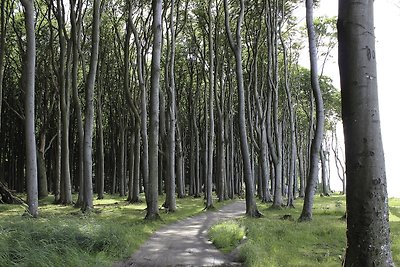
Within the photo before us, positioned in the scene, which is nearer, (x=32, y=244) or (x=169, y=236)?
(x=32, y=244)

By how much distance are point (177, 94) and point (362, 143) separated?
96.6 feet

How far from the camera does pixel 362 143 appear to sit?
17.0 feet

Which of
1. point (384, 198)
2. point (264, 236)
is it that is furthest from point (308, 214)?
point (384, 198)

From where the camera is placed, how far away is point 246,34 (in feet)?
80.7

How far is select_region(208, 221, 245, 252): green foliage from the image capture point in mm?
9736

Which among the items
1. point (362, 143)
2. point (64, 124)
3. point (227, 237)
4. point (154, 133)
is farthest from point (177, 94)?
point (362, 143)

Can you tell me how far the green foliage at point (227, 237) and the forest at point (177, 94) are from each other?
3.98m

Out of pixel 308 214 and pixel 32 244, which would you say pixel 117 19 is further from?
pixel 32 244

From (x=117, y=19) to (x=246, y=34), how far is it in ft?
26.3

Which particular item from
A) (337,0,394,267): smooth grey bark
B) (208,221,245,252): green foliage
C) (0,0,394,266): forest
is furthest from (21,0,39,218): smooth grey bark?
(337,0,394,267): smooth grey bark

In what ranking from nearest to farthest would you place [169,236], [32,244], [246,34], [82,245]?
[32,244] → [82,245] → [169,236] → [246,34]

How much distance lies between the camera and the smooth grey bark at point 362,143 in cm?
508

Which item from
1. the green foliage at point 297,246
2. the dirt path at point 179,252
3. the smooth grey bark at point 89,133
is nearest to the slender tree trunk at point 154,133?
the dirt path at point 179,252

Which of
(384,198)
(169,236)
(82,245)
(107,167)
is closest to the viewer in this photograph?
(384,198)
